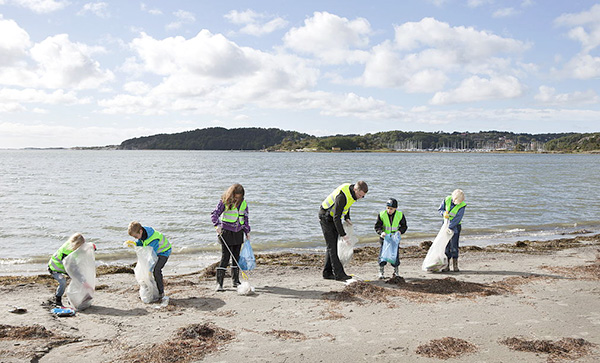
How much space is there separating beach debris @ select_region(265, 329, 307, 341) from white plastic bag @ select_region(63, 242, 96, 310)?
3.36 metres

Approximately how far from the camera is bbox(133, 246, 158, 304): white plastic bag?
7.50m

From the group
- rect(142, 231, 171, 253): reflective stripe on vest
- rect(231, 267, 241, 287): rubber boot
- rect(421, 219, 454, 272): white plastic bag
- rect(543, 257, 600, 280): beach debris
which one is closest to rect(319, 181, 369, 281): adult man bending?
rect(231, 267, 241, 287): rubber boot

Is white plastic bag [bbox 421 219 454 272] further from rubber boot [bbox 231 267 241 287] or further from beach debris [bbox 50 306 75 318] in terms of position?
beach debris [bbox 50 306 75 318]

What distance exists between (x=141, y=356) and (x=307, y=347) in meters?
2.10

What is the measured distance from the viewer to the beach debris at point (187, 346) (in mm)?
5344

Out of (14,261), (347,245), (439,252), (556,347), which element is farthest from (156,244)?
(14,261)

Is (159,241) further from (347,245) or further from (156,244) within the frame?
(347,245)

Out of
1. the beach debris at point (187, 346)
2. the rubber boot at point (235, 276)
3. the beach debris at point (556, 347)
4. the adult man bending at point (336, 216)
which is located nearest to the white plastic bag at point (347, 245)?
the adult man bending at point (336, 216)

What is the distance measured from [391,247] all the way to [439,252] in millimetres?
1559

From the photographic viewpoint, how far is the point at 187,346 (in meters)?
5.70

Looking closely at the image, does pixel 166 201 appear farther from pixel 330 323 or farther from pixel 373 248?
pixel 330 323

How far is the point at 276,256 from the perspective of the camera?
13008 mm

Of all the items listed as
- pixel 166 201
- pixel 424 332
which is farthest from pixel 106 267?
pixel 166 201

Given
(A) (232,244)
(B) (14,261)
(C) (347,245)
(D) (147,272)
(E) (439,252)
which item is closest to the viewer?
(D) (147,272)
